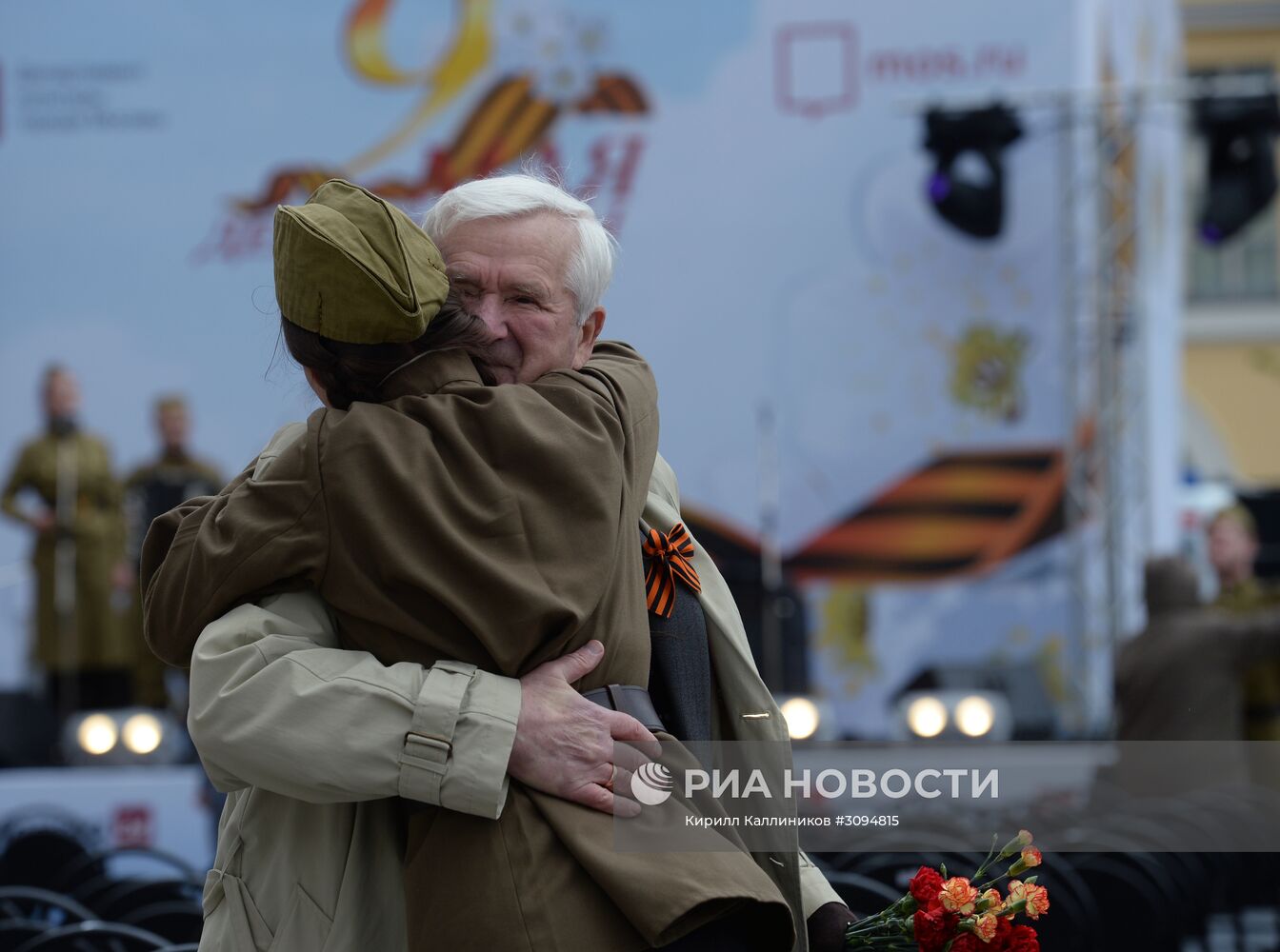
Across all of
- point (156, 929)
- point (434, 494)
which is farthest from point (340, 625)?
point (156, 929)

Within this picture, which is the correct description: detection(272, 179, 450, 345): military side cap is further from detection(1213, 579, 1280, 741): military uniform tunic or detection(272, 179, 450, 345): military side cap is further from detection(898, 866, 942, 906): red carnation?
detection(1213, 579, 1280, 741): military uniform tunic

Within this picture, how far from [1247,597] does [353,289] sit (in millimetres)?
5029

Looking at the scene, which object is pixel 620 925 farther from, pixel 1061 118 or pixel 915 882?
pixel 1061 118

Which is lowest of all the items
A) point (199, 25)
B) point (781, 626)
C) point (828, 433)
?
point (781, 626)

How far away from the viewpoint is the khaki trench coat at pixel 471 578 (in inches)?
58.6

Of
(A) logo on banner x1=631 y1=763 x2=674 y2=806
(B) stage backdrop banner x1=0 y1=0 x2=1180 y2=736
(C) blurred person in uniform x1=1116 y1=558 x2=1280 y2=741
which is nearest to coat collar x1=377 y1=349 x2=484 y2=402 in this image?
(A) logo on banner x1=631 y1=763 x2=674 y2=806

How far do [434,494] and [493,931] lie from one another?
360mm

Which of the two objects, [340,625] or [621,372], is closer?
[340,625]

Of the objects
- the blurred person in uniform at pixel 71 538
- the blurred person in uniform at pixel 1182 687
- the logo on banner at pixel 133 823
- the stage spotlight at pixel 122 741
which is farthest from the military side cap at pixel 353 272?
the blurred person in uniform at pixel 71 538

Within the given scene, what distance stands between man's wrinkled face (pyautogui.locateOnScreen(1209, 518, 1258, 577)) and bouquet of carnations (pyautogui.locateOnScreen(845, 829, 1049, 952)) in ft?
15.1

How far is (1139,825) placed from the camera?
4254mm

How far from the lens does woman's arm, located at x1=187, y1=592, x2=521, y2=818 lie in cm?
148

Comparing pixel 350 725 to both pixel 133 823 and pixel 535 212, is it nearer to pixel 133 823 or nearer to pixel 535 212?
pixel 535 212

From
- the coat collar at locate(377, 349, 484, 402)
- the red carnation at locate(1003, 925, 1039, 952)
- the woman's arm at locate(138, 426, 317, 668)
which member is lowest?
the red carnation at locate(1003, 925, 1039, 952)
